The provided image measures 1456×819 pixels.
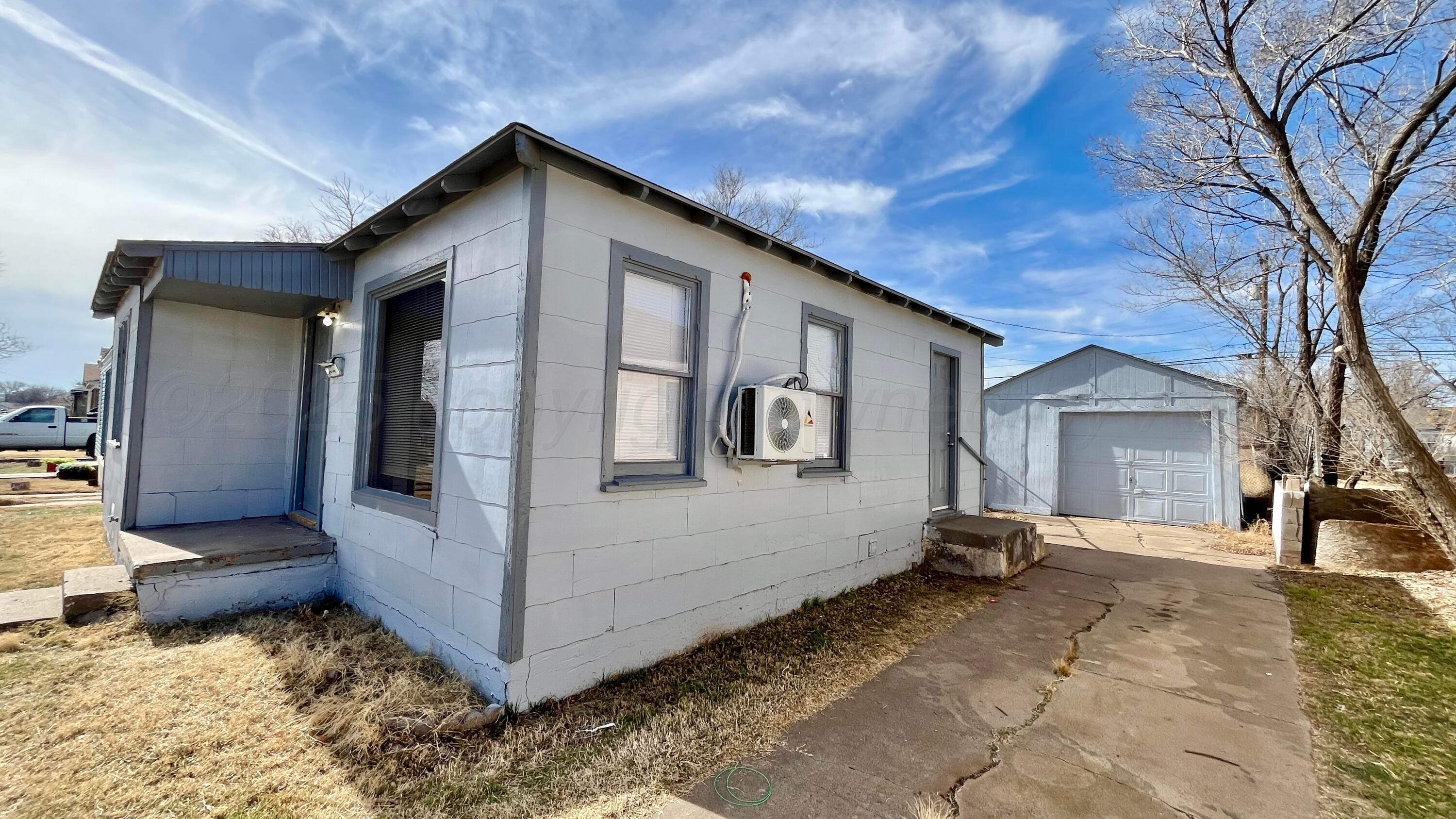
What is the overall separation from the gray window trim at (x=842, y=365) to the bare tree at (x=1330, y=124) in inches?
209

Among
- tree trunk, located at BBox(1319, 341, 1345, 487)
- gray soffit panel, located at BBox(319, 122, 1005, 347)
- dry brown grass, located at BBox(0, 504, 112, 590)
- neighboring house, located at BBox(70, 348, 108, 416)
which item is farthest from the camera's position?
neighboring house, located at BBox(70, 348, 108, 416)

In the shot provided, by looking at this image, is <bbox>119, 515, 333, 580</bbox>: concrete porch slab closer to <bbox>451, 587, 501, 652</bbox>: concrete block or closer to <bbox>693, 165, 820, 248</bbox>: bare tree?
<bbox>451, 587, 501, 652</bbox>: concrete block

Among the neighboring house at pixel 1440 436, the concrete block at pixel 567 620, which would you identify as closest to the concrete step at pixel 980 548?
the neighboring house at pixel 1440 436

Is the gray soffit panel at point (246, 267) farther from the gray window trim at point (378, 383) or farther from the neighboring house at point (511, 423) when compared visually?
the gray window trim at point (378, 383)

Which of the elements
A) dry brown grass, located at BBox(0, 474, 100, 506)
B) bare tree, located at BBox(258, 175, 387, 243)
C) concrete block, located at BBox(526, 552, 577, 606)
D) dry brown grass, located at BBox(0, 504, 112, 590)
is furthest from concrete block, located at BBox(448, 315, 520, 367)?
bare tree, located at BBox(258, 175, 387, 243)

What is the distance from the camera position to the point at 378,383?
411 cm

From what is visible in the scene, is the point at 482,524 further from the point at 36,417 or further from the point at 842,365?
the point at 36,417

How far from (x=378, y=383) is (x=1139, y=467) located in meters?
12.0

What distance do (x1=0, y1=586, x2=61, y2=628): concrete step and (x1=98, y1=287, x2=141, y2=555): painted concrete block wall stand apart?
25.0 inches

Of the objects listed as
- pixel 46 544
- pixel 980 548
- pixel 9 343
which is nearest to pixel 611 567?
pixel 980 548

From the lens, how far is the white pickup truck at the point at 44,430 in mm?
15938

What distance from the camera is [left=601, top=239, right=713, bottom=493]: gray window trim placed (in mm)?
3162

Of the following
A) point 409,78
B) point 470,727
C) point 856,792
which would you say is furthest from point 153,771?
point 409,78

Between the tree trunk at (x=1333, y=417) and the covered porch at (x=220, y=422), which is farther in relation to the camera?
the tree trunk at (x=1333, y=417)
